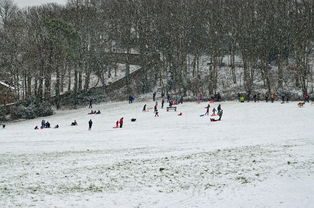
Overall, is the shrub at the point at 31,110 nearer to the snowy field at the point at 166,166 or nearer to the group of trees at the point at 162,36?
the group of trees at the point at 162,36

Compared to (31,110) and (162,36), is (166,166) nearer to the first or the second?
(31,110)

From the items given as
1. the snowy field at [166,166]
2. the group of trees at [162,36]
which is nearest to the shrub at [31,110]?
the group of trees at [162,36]

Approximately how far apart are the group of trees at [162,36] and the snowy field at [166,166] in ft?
75.2

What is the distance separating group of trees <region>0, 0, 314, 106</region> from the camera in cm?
5209

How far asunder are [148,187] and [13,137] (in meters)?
19.0

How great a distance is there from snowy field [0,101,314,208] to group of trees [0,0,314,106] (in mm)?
22906

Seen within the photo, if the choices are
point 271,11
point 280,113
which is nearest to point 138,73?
point 271,11

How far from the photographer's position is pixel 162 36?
60469 mm

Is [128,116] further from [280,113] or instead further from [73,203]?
[73,203]

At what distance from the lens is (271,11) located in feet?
180

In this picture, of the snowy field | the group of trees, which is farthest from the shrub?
the snowy field

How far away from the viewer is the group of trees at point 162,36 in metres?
52.1

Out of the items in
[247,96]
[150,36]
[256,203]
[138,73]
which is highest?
[150,36]

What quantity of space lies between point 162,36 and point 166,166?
149 feet
